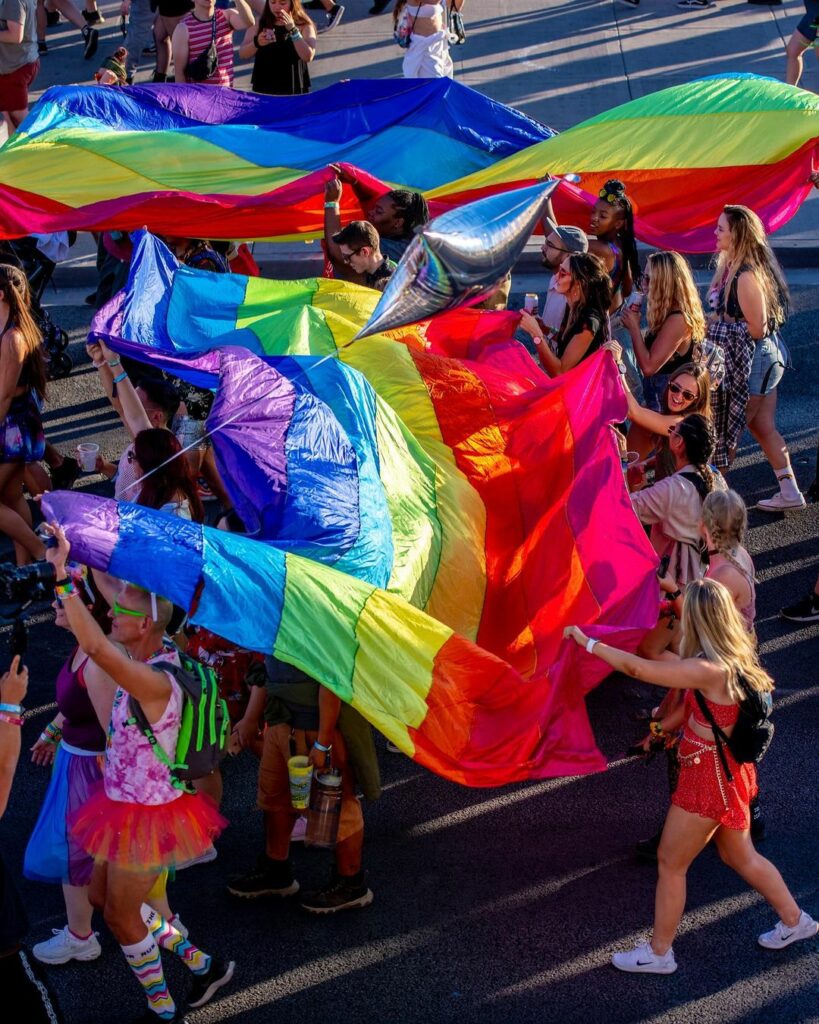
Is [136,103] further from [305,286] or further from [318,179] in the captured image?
[305,286]

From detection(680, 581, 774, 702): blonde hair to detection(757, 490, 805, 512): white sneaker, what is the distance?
3425 millimetres

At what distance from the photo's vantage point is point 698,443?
19.2 feet

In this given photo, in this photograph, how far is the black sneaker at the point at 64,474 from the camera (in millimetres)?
8148

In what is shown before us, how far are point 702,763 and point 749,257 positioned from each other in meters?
3.39

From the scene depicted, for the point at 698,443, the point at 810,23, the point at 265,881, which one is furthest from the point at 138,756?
the point at 810,23

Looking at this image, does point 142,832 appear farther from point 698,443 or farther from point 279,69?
point 279,69

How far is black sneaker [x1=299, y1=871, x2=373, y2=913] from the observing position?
17.1ft

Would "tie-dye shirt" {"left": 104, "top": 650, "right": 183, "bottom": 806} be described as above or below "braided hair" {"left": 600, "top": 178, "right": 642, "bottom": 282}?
below

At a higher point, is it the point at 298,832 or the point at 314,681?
the point at 314,681

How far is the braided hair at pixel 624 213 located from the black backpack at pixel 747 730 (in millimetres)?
3419

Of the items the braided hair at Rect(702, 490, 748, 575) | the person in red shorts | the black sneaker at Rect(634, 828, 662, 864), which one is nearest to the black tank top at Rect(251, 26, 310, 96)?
the person in red shorts

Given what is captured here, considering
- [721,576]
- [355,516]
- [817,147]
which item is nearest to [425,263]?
[355,516]

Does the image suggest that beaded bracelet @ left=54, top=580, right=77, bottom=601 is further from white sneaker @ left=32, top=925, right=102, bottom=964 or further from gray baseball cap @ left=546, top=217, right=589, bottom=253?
gray baseball cap @ left=546, top=217, right=589, bottom=253

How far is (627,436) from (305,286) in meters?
1.78
